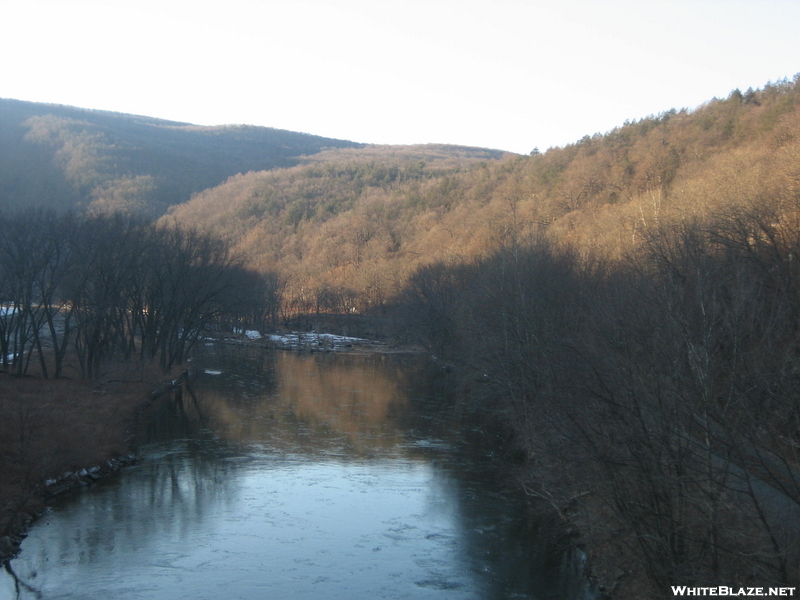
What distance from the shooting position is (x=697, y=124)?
68.9m

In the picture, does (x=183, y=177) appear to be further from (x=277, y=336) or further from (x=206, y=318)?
(x=206, y=318)

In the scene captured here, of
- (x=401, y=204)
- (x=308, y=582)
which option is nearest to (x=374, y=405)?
(x=308, y=582)


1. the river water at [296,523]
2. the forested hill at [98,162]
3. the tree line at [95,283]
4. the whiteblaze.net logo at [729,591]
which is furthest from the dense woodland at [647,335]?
the forested hill at [98,162]

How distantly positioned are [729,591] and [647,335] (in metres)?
5.05

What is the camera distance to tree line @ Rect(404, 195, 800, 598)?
372 inches

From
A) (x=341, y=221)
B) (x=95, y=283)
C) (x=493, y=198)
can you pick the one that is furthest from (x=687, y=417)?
(x=341, y=221)

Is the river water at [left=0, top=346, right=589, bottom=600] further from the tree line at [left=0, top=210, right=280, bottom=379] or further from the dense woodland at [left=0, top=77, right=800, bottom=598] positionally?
the tree line at [left=0, top=210, right=280, bottom=379]

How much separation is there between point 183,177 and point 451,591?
16068 cm

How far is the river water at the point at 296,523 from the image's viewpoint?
13297mm

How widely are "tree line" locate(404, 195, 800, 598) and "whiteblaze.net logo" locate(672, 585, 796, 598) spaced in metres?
0.16

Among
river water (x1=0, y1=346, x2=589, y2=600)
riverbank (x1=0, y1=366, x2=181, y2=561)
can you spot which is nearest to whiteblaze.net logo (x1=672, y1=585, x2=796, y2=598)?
river water (x1=0, y1=346, x2=589, y2=600)

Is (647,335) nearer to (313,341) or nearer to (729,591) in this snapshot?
(729,591)

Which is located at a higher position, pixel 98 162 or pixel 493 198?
pixel 98 162

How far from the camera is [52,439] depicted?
2083cm
